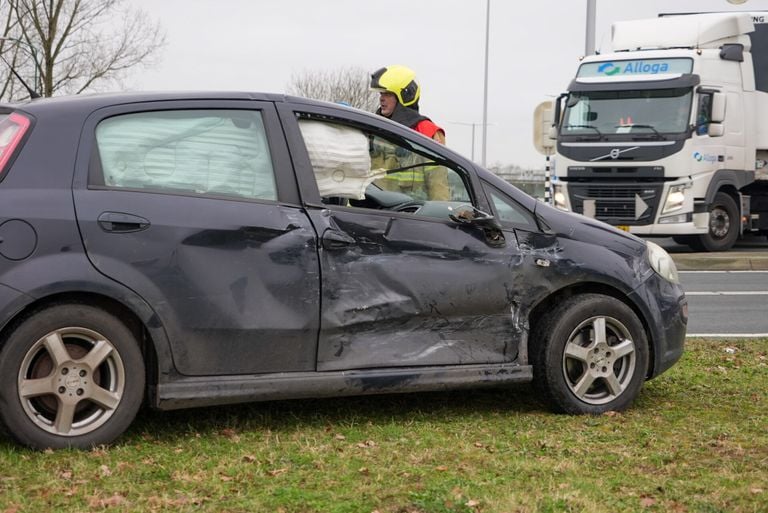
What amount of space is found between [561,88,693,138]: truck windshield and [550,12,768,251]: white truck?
0.6 inches

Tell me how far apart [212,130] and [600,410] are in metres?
2.46

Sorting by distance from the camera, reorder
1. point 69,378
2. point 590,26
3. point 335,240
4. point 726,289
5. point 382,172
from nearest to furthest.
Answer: point 69,378
point 335,240
point 382,172
point 726,289
point 590,26

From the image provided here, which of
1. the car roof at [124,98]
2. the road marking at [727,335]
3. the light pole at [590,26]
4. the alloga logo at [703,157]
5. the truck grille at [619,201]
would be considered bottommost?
the road marking at [727,335]

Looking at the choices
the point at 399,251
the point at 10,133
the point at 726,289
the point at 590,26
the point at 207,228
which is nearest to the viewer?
the point at 10,133

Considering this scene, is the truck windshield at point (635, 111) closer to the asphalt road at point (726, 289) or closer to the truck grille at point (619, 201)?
the truck grille at point (619, 201)

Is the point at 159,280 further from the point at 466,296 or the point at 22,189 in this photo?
the point at 466,296

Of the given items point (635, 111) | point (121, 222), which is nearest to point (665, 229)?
point (635, 111)

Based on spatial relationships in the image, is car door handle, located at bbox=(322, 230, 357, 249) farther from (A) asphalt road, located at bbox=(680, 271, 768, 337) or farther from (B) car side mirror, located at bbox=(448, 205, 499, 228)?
(A) asphalt road, located at bbox=(680, 271, 768, 337)

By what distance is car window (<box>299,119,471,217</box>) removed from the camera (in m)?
5.63

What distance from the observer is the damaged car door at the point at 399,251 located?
17.8 ft

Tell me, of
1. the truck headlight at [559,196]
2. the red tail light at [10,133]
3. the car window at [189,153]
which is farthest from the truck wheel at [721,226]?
the red tail light at [10,133]

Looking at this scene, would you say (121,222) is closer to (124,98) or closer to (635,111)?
(124,98)

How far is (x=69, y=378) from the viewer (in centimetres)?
487

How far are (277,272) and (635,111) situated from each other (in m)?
12.8
